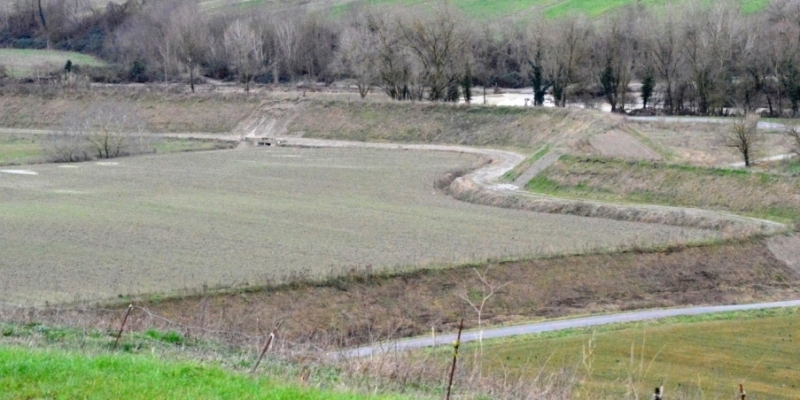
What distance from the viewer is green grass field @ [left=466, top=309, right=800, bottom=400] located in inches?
989

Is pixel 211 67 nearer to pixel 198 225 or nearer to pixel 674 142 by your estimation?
pixel 674 142

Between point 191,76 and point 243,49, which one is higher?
point 243,49

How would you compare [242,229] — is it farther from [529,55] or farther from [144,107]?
[529,55]

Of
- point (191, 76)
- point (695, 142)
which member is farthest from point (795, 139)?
point (191, 76)

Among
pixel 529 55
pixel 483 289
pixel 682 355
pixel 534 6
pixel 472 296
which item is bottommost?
pixel 682 355

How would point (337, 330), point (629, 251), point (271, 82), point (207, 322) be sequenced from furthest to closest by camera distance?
point (271, 82) < point (629, 251) < point (337, 330) < point (207, 322)

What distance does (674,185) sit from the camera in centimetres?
5609

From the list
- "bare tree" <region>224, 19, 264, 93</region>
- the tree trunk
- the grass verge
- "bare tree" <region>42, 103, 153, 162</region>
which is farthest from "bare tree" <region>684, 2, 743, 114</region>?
the tree trunk

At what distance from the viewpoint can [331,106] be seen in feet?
317

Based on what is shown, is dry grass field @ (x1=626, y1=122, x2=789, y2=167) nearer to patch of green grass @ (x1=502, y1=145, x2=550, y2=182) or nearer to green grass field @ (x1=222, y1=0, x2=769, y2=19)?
patch of green grass @ (x1=502, y1=145, x2=550, y2=182)

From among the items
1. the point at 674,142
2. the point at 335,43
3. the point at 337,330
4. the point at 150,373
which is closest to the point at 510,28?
the point at 335,43

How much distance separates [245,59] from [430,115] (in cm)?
3691

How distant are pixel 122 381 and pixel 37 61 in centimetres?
13290

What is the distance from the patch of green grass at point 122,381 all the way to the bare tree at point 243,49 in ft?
360
